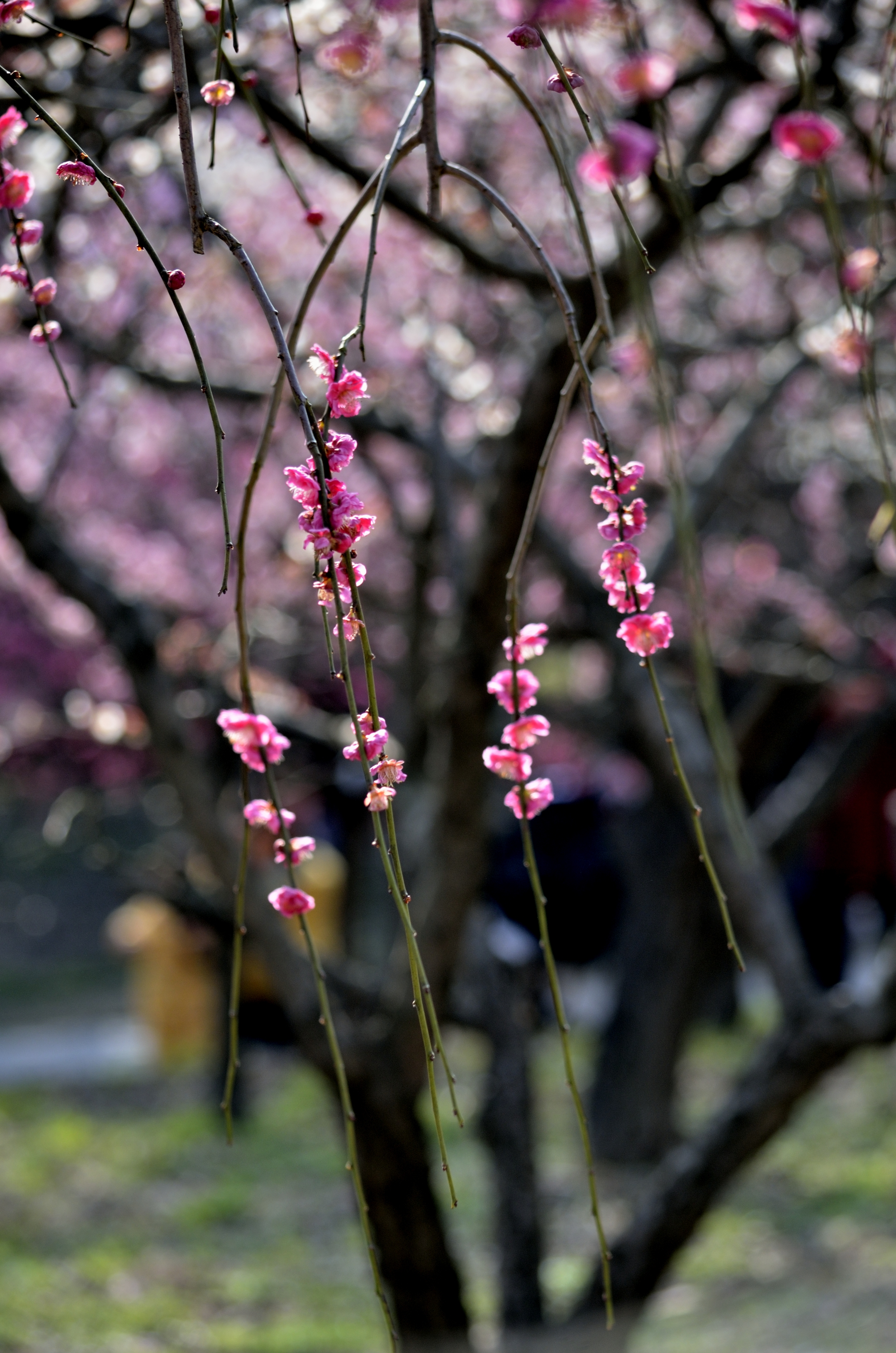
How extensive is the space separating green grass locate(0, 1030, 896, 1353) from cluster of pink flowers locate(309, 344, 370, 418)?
2.96m

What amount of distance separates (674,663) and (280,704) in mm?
2697

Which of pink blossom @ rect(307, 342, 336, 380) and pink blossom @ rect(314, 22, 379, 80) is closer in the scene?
pink blossom @ rect(307, 342, 336, 380)

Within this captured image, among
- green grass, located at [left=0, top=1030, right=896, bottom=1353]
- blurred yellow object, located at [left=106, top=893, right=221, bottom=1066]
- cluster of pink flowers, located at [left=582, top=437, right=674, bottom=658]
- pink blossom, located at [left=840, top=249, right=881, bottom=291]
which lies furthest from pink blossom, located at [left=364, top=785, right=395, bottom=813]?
blurred yellow object, located at [left=106, top=893, right=221, bottom=1066]

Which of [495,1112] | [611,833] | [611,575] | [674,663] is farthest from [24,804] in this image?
[611,575]

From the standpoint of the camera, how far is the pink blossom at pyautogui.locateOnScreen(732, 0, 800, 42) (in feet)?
3.28

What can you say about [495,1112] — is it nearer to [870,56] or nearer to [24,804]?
[870,56]

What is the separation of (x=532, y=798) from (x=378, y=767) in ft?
0.46

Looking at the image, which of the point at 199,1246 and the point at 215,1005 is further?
the point at 215,1005

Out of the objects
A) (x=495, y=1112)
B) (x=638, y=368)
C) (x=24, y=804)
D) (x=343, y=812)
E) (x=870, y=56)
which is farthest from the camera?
(x=24, y=804)

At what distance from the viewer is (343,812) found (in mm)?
8312

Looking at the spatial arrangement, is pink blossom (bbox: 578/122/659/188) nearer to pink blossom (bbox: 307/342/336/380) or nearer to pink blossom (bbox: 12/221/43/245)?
pink blossom (bbox: 307/342/336/380)

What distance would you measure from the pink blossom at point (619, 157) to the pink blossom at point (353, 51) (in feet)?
2.60

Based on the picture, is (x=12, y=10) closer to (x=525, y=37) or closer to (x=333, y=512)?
(x=525, y=37)

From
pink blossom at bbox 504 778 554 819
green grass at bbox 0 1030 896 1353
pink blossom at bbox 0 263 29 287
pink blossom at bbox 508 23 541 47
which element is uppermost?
pink blossom at bbox 508 23 541 47
